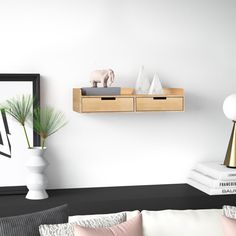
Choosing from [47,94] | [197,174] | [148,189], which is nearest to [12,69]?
[47,94]

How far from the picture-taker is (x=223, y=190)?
3328 mm

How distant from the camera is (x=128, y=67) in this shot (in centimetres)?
350

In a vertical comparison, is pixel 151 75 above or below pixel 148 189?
above

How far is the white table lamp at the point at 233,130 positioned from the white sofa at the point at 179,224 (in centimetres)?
69

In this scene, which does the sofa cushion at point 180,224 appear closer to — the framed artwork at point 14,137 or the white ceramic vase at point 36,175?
the white ceramic vase at point 36,175

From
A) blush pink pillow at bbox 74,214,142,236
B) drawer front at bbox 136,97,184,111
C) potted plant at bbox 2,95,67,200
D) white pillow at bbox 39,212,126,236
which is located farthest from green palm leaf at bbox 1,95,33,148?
blush pink pillow at bbox 74,214,142,236

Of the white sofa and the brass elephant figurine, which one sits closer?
the white sofa

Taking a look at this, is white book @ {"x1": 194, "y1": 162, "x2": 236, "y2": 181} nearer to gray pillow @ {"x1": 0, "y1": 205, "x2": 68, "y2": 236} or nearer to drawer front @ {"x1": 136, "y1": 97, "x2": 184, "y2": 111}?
drawer front @ {"x1": 136, "y1": 97, "x2": 184, "y2": 111}

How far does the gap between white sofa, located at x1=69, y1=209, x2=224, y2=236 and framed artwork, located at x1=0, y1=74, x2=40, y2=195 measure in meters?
0.90

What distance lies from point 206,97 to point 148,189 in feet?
2.53

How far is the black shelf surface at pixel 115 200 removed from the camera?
10.1 ft

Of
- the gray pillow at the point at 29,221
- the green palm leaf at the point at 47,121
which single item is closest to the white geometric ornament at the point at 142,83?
the green palm leaf at the point at 47,121

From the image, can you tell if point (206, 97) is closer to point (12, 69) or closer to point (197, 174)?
point (197, 174)

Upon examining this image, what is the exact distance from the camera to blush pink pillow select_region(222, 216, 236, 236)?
2641 millimetres
